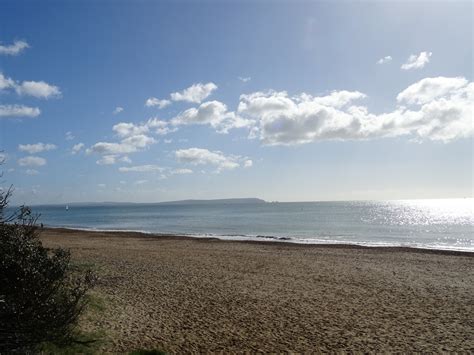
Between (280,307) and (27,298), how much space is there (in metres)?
6.96

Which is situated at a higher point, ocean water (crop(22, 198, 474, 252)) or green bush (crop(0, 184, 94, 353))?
green bush (crop(0, 184, 94, 353))

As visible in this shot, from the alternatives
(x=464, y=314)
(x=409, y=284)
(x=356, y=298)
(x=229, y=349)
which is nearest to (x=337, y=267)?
Answer: (x=409, y=284)

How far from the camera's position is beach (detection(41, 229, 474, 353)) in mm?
8164

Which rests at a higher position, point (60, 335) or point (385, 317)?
Answer: point (60, 335)

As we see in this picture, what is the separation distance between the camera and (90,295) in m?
10.0

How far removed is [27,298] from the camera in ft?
18.5

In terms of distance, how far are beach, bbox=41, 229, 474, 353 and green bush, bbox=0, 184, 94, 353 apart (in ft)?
6.36

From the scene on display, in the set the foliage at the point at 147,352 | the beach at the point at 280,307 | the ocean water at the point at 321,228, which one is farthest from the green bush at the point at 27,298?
the ocean water at the point at 321,228

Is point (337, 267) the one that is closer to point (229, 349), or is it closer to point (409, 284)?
point (409, 284)

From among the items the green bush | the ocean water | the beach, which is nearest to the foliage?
the beach

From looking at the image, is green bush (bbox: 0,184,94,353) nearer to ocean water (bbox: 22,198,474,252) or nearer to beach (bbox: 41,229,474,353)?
beach (bbox: 41,229,474,353)

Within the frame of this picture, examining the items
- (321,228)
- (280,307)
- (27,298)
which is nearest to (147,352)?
(27,298)

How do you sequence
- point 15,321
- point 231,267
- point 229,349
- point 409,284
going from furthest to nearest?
point 231,267 → point 409,284 → point 229,349 → point 15,321

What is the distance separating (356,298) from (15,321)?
961 cm
